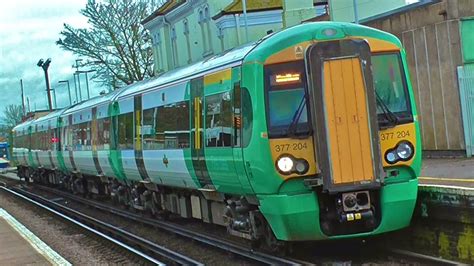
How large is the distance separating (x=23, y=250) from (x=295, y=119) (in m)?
6.50

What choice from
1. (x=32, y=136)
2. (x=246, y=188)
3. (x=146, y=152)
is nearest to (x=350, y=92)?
(x=246, y=188)

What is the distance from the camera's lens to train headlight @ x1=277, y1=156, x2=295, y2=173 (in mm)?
8562

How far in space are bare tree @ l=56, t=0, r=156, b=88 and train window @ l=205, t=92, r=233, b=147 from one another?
38.5 metres

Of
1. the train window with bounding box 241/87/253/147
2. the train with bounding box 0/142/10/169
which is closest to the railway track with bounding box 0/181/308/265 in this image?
the train window with bounding box 241/87/253/147

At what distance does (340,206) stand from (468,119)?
9168 mm

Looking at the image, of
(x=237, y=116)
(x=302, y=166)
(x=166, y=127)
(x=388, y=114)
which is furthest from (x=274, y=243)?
(x=166, y=127)

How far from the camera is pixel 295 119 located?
8695 mm

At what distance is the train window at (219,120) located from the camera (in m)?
9.69

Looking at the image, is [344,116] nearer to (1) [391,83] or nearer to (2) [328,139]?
(2) [328,139]

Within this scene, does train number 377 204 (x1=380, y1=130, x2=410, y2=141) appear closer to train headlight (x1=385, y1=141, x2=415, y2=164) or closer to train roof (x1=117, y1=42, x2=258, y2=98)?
train headlight (x1=385, y1=141, x2=415, y2=164)

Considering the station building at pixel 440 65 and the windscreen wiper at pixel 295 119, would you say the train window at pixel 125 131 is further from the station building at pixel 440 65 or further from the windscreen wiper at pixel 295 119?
the windscreen wiper at pixel 295 119

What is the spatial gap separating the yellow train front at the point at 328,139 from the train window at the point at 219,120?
32.2 inches

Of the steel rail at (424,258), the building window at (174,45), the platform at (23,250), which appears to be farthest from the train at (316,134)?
the building window at (174,45)

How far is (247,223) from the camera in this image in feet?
32.4
